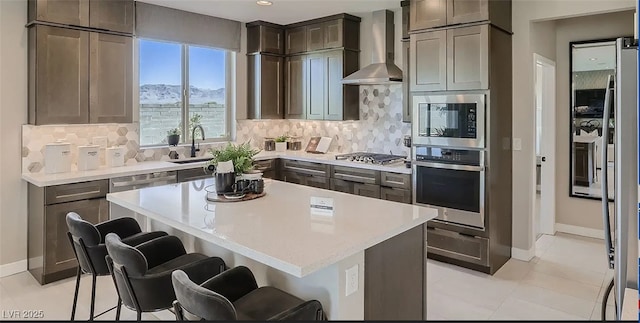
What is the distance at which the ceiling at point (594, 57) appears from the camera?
454cm

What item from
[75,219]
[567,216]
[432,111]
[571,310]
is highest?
[432,111]

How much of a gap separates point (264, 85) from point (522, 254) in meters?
3.52

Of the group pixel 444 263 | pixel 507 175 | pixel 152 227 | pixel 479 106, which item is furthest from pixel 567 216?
pixel 152 227

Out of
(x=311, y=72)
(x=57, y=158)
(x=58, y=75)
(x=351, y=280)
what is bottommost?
(x=351, y=280)

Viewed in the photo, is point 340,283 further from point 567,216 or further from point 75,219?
point 567,216

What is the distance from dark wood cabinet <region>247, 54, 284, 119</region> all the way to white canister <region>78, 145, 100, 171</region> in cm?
204

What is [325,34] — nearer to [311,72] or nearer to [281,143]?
[311,72]

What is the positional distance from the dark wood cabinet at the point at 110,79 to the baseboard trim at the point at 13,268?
141cm

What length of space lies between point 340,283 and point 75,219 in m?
1.57

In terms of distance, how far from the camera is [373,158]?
4.68m

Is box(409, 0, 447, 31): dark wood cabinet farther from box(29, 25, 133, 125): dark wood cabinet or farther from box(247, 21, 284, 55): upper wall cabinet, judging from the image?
box(29, 25, 133, 125): dark wood cabinet

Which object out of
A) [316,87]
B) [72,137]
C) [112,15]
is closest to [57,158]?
[72,137]

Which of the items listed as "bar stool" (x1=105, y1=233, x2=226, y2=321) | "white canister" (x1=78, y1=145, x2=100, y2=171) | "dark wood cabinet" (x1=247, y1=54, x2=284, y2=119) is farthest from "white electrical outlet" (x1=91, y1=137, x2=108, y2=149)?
"bar stool" (x1=105, y1=233, x2=226, y2=321)

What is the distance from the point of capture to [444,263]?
4.06 meters
